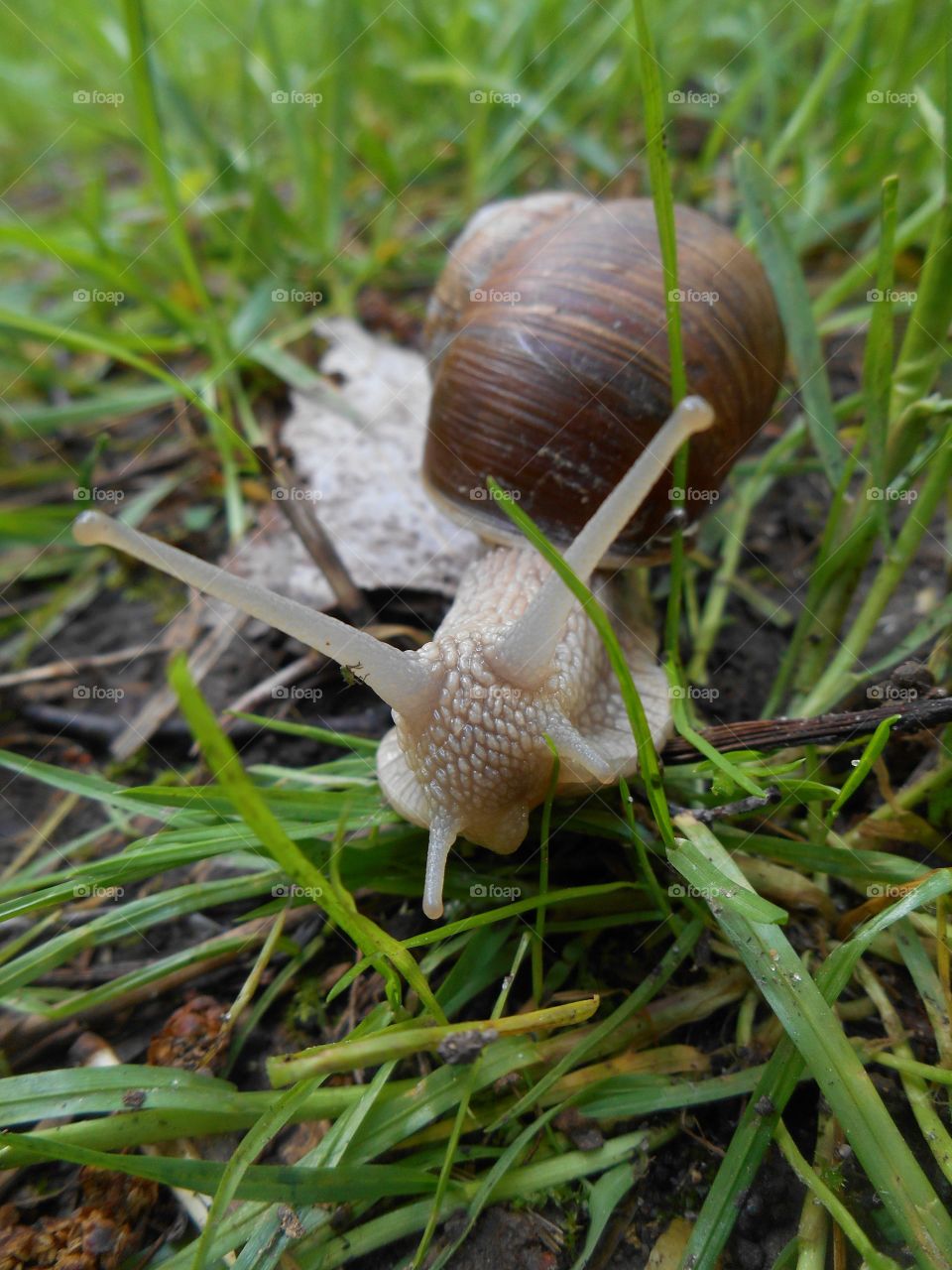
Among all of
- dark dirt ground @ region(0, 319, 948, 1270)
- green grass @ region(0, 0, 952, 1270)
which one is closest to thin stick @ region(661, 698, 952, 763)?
green grass @ region(0, 0, 952, 1270)

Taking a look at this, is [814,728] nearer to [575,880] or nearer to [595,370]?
[575,880]

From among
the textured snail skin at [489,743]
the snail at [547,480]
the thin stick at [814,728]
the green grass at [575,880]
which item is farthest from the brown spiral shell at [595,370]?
the thin stick at [814,728]

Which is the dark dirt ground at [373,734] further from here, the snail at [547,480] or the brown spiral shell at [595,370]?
A: the brown spiral shell at [595,370]

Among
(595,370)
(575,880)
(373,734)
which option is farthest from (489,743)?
(595,370)

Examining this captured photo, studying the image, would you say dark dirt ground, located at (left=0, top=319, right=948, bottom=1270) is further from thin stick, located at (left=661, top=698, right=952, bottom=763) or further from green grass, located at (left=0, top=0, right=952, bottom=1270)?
thin stick, located at (left=661, top=698, right=952, bottom=763)

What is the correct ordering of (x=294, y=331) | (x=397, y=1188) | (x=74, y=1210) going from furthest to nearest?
(x=294, y=331), (x=74, y=1210), (x=397, y=1188)

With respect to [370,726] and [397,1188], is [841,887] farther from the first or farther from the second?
[370,726]

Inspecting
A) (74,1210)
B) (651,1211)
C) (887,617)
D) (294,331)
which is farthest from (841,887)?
(294,331)

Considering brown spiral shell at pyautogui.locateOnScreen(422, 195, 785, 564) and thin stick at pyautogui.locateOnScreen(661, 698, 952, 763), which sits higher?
brown spiral shell at pyautogui.locateOnScreen(422, 195, 785, 564)
